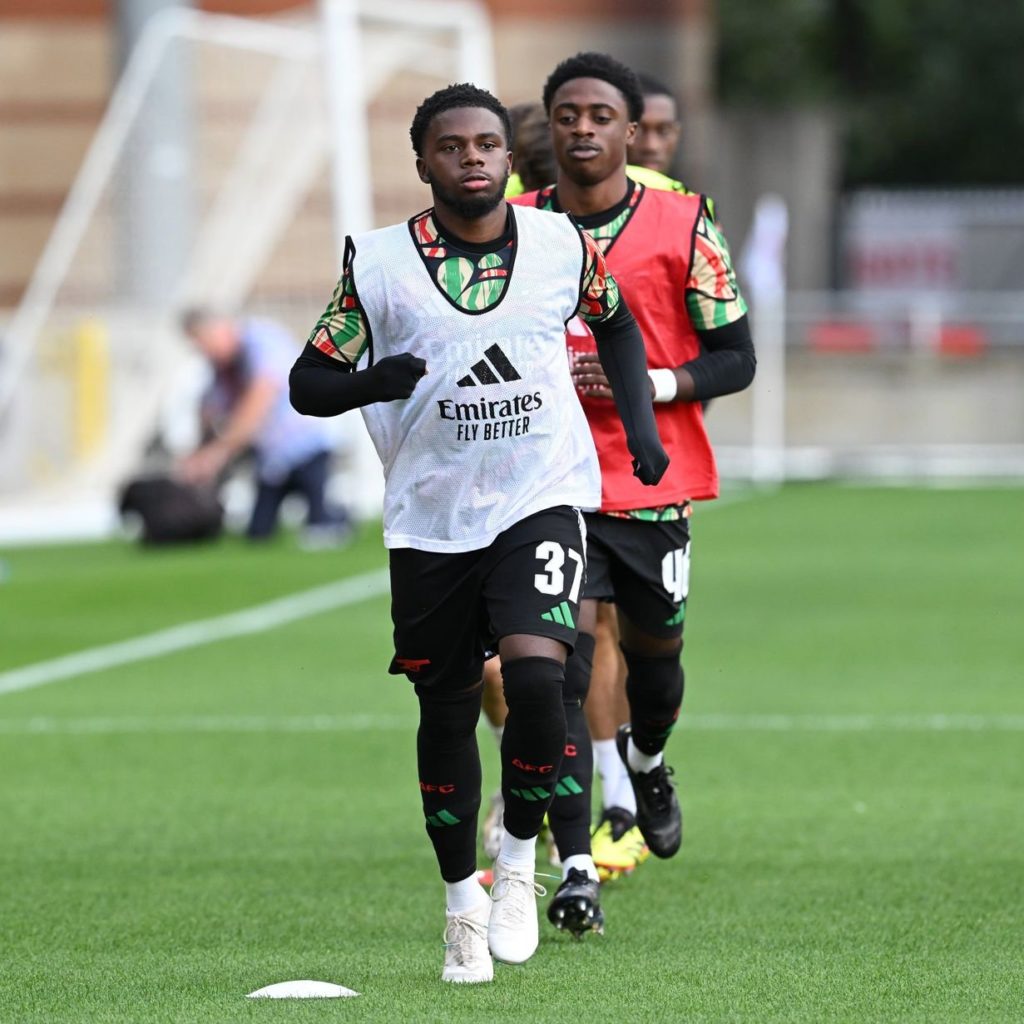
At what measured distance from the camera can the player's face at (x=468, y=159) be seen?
5.84 m

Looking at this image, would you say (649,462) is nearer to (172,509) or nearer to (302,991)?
(302,991)

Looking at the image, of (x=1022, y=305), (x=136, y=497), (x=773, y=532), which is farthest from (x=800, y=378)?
(x=136, y=497)

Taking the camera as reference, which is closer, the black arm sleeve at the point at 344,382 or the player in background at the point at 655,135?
the black arm sleeve at the point at 344,382

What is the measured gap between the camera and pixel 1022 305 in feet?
110

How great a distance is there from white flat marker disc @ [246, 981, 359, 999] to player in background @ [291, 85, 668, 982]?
30 centimetres

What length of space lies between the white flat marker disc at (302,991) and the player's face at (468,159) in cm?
183

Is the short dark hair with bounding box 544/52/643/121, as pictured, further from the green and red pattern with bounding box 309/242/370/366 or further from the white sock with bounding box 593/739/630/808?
the white sock with bounding box 593/739/630/808

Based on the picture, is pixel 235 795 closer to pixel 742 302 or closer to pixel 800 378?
pixel 742 302

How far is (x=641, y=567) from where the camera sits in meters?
6.93

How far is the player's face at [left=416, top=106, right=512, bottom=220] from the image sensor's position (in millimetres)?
5844

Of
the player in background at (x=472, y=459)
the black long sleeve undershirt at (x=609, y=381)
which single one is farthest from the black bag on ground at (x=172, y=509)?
the player in background at (x=472, y=459)

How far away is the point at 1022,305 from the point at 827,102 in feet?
49.3

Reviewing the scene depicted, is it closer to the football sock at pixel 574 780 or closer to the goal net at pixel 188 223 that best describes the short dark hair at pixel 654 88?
the football sock at pixel 574 780

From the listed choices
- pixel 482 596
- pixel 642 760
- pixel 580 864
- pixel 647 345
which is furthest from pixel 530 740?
pixel 647 345
